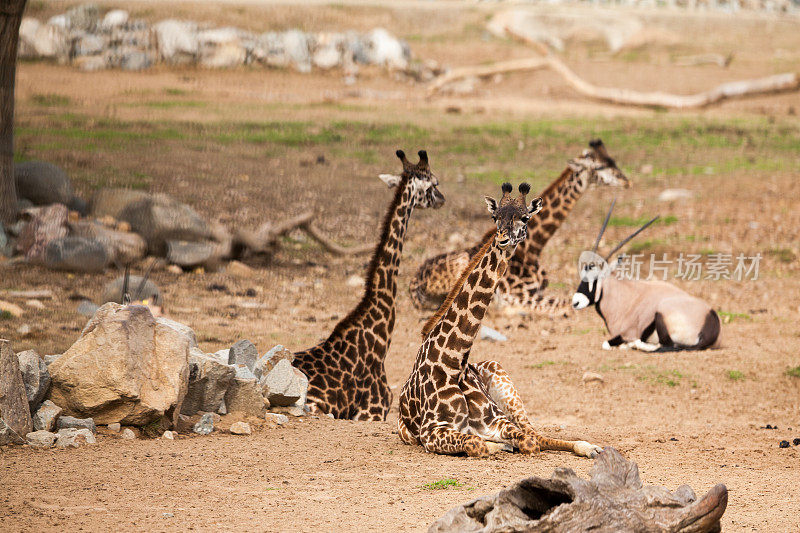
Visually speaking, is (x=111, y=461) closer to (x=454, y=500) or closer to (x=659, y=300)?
(x=454, y=500)

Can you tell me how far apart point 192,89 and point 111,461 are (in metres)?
16.6

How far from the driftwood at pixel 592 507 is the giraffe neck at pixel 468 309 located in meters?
2.08

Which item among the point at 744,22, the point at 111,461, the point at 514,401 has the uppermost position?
the point at 744,22

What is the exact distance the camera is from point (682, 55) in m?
27.9

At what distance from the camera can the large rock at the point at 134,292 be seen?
991 cm

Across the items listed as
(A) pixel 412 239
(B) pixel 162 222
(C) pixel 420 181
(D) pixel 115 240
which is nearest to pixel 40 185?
(D) pixel 115 240

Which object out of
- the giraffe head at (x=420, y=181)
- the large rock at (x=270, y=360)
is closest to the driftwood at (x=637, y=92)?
the giraffe head at (x=420, y=181)

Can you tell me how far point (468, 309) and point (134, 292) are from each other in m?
4.75

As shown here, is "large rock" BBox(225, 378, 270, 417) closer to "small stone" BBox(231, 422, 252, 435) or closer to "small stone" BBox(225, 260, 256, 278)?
"small stone" BBox(231, 422, 252, 435)

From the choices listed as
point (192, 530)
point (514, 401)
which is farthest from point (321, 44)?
point (192, 530)

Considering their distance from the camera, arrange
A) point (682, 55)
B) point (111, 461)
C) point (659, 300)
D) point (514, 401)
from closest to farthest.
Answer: point (111, 461), point (514, 401), point (659, 300), point (682, 55)

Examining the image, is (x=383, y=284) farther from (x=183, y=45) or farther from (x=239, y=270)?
(x=183, y=45)

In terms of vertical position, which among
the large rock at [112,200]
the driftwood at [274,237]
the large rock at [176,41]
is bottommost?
the driftwood at [274,237]

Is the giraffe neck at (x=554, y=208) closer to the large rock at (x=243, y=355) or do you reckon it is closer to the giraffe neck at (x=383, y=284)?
the giraffe neck at (x=383, y=284)
